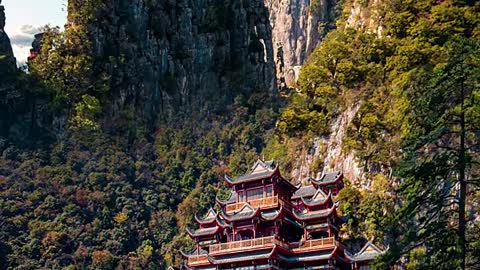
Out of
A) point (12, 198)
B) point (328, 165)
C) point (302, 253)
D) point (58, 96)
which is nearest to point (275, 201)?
point (302, 253)

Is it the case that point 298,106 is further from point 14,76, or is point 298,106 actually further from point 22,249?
point 14,76

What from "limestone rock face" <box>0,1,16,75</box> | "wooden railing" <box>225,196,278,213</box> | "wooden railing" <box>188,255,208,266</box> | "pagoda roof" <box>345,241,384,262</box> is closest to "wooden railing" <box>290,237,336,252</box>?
"pagoda roof" <box>345,241,384,262</box>

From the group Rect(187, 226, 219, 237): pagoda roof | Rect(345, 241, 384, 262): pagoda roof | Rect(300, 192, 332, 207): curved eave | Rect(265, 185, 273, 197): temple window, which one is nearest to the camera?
Rect(345, 241, 384, 262): pagoda roof

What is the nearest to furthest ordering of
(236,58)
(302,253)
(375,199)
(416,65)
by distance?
1. (302,253)
2. (375,199)
3. (416,65)
4. (236,58)

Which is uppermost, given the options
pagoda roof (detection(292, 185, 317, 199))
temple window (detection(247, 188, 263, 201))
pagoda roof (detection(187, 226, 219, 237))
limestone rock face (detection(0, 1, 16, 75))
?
limestone rock face (detection(0, 1, 16, 75))

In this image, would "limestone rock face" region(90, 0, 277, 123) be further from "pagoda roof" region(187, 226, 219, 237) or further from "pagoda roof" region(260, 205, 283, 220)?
"pagoda roof" region(260, 205, 283, 220)

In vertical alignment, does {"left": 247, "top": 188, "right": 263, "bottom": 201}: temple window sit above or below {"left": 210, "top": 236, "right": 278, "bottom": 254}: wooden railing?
above

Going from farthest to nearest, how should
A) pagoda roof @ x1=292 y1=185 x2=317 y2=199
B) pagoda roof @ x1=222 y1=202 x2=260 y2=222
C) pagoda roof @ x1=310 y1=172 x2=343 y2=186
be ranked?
pagoda roof @ x1=310 y1=172 x2=343 y2=186 → pagoda roof @ x1=292 y1=185 x2=317 y2=199 → pagoda roof @ x1=222 y1=202 x2=260 y2=222

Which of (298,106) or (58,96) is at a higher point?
(58,96)
